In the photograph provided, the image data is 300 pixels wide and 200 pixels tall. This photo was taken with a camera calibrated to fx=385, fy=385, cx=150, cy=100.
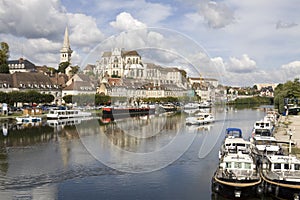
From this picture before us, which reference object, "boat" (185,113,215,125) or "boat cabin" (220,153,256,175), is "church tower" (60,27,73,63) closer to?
"boat" (185,113,215,125)

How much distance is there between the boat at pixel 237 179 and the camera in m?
14.5

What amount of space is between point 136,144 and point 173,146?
341cm

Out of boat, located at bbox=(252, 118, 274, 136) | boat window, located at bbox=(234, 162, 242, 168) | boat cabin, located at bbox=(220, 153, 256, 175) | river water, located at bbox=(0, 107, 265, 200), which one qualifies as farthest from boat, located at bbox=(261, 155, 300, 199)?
boat, located at bbox=(252, 118, 274, 136)

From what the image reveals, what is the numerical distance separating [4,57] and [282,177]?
7895 centimetres

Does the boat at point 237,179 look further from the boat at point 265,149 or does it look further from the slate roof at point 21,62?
the slate roof at point 21,62

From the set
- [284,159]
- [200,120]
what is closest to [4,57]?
[200,120]

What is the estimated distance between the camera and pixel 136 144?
Answer: 23.7 meters

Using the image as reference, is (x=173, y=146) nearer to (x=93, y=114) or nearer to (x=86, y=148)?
(x=86, y=148)

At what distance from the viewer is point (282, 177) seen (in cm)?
1454

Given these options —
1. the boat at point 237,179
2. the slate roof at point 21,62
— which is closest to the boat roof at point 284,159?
the boat at point 237,179

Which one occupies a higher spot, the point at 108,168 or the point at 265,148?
the point at 265,148

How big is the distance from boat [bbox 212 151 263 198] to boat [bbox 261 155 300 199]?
0.38 m

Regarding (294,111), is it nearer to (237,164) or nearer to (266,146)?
(266,146)

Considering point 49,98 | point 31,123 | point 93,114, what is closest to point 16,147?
point 31,123
